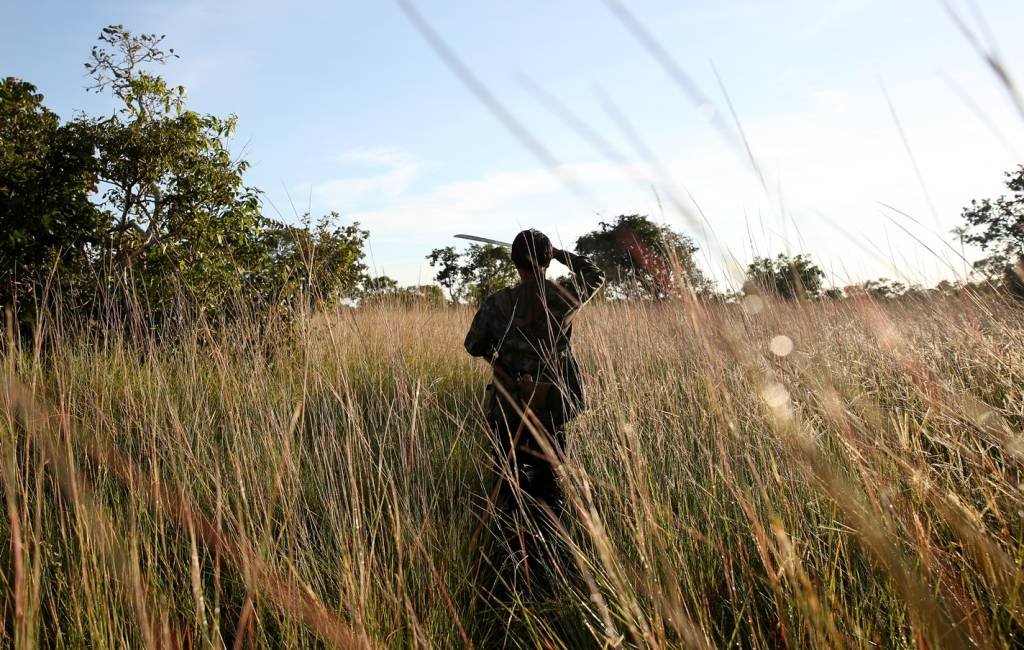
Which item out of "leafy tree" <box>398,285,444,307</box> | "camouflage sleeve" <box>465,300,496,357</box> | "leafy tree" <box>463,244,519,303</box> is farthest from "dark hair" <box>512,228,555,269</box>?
"leafy tree" <box>463,244,519,303</box>

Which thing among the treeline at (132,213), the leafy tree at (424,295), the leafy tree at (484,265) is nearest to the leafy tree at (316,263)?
the treeline at (132,213)

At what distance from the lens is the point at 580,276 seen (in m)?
3.11

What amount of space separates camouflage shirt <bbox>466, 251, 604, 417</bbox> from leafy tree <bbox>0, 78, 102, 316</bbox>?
12.4 ft

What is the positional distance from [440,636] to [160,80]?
557cm

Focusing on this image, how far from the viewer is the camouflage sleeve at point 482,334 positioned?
3227 mm

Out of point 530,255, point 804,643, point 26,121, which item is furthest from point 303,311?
point 26,121

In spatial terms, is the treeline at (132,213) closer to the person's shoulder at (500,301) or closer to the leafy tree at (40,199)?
the leafy tree at (40,199)

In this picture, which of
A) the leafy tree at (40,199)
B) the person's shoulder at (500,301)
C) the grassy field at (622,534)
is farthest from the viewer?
the leafy tree at (40,199)

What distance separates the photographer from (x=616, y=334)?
14.0 ft

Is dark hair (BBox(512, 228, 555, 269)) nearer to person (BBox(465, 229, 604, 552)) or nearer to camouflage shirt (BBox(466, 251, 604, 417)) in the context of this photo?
person (BBox(465, 229, 604, 552))

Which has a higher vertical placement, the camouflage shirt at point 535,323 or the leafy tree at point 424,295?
the leafy tree at point 424,295

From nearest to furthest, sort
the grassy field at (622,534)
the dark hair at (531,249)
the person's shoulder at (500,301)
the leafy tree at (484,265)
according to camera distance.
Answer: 1. the grassy field at (622,534)
2. the dark hair at (531,249)
3. the person's shoulder at (500,301)
4. the leafy tree at (484,265)

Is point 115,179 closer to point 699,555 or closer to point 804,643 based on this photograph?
point 699,555

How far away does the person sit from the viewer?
118 inches
